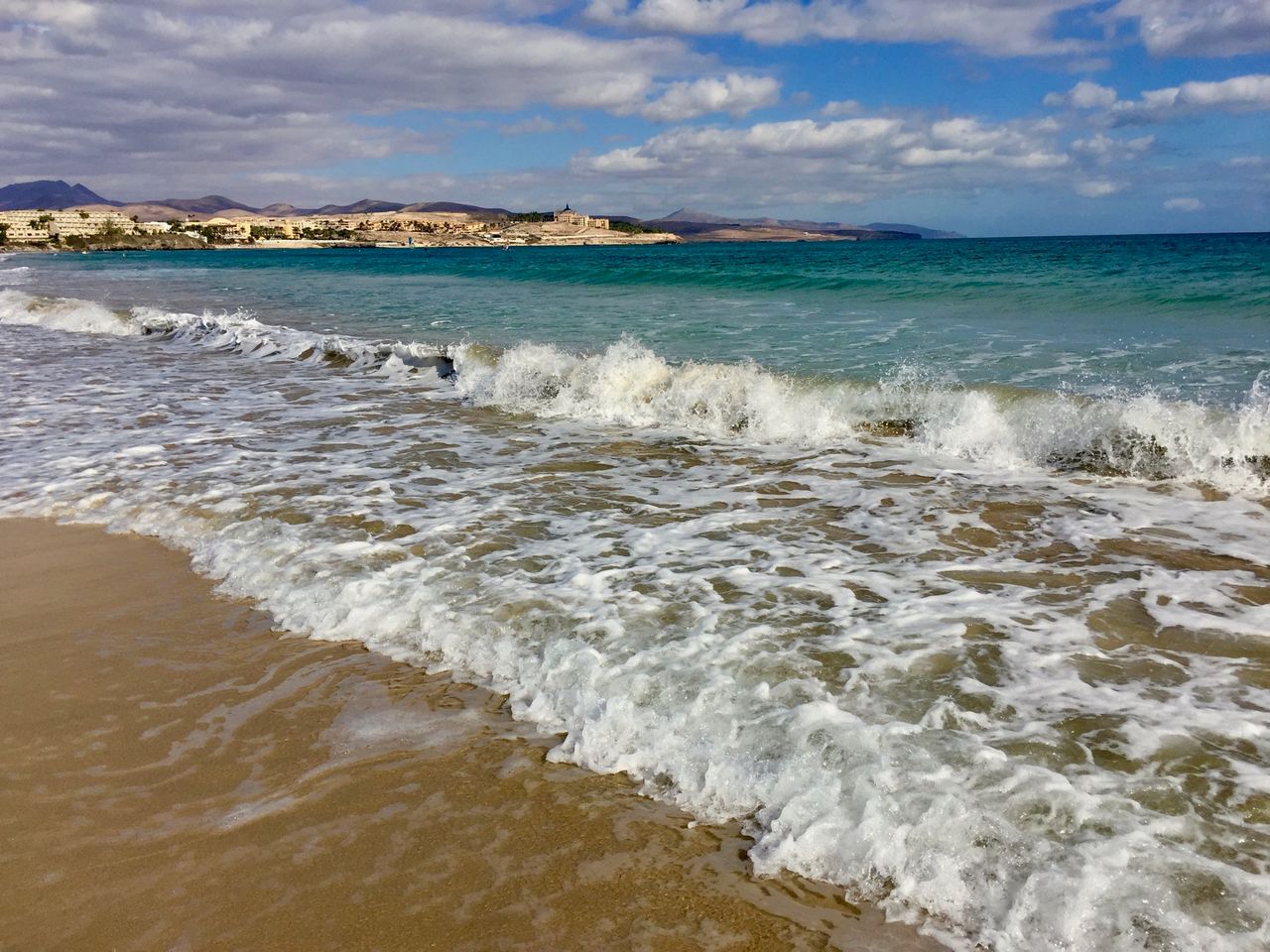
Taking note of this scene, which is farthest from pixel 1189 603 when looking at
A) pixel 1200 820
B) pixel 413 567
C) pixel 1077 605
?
pixel 413 567

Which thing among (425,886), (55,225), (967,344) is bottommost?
(425,886)

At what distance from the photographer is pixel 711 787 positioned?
314cm

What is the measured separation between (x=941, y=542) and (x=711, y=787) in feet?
10.2

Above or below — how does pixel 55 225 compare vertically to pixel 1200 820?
above

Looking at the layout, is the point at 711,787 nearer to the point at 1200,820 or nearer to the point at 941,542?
the point at 1200,820

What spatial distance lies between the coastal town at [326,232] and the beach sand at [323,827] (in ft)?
401

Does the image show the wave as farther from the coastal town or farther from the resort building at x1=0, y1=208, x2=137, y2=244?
the resort building at x1=0, y1=208, x2=137, y2=244

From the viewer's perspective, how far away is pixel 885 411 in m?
9.55

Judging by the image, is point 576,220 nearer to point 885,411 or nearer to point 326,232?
point 326,232

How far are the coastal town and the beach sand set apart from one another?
401 feet

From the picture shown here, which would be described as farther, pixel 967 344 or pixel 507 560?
pixel 967 344

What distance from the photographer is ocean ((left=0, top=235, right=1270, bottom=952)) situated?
110 inches

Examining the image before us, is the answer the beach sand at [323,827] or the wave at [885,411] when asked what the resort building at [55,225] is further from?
the beach sand at [323,827]

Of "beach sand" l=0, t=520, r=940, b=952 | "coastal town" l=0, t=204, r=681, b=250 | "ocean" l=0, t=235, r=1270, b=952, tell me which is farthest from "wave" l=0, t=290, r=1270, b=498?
"coastal town" l=0, t=204, r=681, b=250
